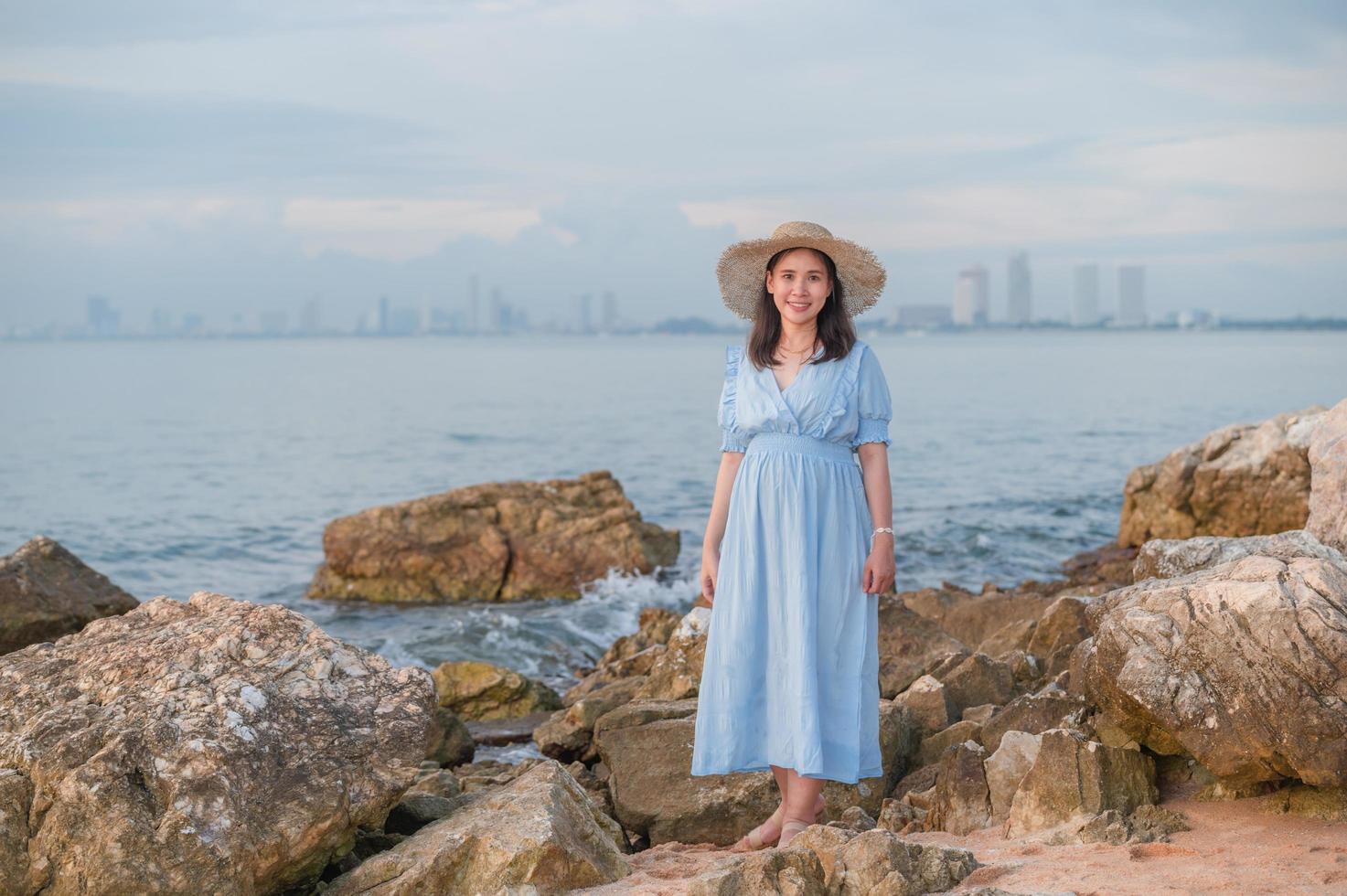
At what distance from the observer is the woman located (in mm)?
4984

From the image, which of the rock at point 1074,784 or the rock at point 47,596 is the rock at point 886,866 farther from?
the rock at point 47,596

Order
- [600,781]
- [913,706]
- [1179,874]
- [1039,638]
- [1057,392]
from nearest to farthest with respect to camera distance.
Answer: [1179,874], [913,706], [600,781], [1039,638], [1057,392]

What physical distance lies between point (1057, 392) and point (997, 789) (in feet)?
182

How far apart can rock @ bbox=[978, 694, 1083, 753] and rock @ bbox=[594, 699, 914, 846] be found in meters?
0.52

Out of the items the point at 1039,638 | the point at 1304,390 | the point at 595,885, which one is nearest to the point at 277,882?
the point at 595,885

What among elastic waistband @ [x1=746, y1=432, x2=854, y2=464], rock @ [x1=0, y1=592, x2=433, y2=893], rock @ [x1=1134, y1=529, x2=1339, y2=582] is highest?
elastic waistband @ [x1=746, y1=432, x2=854, y2=464]

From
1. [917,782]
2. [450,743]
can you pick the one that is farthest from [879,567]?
[450,743]

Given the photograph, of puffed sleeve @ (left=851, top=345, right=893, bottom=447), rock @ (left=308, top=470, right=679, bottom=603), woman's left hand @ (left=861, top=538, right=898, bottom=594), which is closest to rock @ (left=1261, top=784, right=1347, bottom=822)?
woman's left hand @ (left=861, top=538, right=898, bottom=594)

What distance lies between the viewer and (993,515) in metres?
20.7

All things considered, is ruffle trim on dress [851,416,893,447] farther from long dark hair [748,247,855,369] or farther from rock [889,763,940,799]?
rock [889,763,940,799]

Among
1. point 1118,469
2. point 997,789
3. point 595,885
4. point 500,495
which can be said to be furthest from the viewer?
point 1118,469

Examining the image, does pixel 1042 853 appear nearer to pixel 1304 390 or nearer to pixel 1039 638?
pixel 1039 638

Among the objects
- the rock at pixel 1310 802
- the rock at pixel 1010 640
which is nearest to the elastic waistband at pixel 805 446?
the rock at pixel 1310 802

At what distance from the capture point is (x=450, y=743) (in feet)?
24.3
